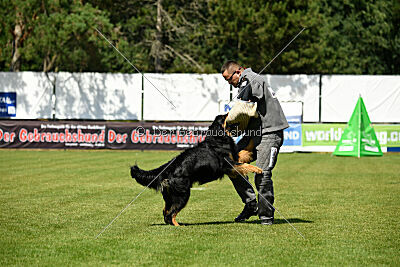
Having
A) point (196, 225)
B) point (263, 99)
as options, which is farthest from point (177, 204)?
point (263, 99)

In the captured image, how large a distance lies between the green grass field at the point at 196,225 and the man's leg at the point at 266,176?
21 centimetres

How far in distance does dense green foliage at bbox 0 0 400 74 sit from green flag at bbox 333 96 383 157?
13458mm

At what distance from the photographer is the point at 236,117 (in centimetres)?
791

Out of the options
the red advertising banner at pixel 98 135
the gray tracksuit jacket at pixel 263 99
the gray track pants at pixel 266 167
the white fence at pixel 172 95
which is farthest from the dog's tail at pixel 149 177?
the white fence at pixel 172 95

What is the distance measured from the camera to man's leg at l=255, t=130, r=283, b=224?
798 cm

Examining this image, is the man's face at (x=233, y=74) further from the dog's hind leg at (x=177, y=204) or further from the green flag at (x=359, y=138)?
the green flag at (x=359, y=138)

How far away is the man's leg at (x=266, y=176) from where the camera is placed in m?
7.98

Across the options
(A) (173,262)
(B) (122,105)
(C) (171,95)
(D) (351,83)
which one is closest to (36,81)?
(B) (122,105)

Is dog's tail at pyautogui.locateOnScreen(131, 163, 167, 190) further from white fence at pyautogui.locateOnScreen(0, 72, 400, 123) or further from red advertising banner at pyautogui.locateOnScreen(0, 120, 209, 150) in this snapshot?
white fence at pyautogui.locateOnScreen(0, 72, 400, 123)

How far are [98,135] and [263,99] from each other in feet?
58.4

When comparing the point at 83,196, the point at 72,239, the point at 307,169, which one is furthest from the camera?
the point at 307,169

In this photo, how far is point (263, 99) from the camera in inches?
316

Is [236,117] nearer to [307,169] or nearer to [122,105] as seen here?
[307,169]

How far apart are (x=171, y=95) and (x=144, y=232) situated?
22.7m
